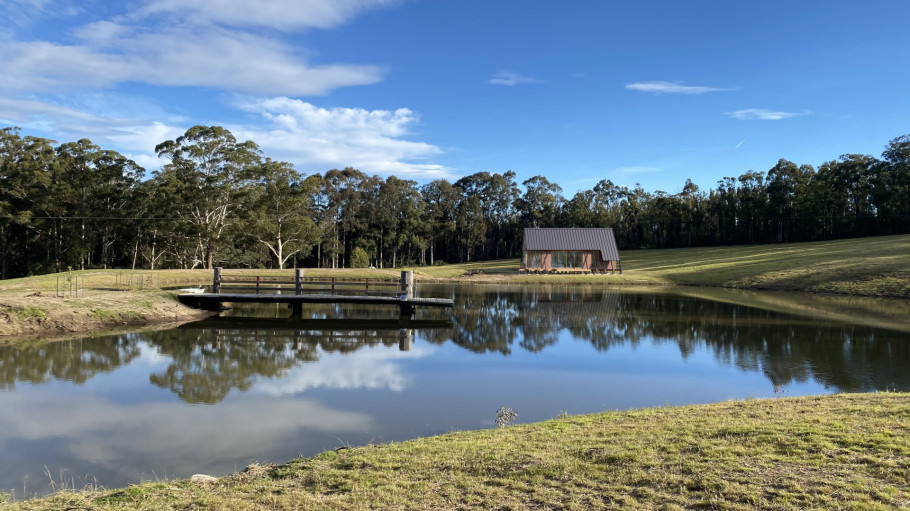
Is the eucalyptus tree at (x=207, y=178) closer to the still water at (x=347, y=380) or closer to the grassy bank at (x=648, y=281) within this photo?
the grassy bank at (x=648, y=281)

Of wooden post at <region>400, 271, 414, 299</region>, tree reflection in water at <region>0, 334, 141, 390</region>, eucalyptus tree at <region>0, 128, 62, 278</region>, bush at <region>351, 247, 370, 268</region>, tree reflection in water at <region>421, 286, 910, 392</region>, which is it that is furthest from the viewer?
bush at <region>351, 247, 370, 268</region>

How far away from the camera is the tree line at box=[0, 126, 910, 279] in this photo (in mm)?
A: 52188

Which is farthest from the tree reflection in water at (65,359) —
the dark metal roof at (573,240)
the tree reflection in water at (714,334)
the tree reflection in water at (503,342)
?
the dark metal roof at (573,240)

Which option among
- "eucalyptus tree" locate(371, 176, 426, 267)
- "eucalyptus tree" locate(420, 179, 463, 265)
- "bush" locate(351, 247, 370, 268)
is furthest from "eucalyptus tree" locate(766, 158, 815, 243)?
"bush" locate(351, 247, 370, 268)

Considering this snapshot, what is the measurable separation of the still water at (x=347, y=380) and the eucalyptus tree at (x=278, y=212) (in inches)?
1222

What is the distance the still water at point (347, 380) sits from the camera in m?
8.95

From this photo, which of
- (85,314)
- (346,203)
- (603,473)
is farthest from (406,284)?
(346,203)

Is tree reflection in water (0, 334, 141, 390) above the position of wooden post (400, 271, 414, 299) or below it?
below

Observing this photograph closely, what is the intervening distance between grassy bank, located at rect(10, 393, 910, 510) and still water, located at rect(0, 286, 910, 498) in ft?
6.45

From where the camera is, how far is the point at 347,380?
13742 mm

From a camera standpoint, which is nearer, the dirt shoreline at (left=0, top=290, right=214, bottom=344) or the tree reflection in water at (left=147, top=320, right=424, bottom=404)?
the tree reflection in water at (left=147, top=320, right=424, bottom=404)

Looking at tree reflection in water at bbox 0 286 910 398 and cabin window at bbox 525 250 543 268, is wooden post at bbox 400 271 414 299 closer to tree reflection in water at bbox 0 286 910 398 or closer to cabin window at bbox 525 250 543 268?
tree reflection in water at bbox 0 286 910 398

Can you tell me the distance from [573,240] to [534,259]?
16.0ft

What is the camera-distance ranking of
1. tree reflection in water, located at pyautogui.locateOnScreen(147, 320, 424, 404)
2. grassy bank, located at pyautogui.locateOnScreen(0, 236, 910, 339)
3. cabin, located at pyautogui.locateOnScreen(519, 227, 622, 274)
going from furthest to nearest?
cabin, located at pyautogui.locateOnScreen(519, 227, 622, 274) < grassy bank, located at pyautogui.locateOnScreen(0, 236, 910, 339) < tree reflection in water, located at pyautogui.locateOnScreen(147, 320, 424, 404)
